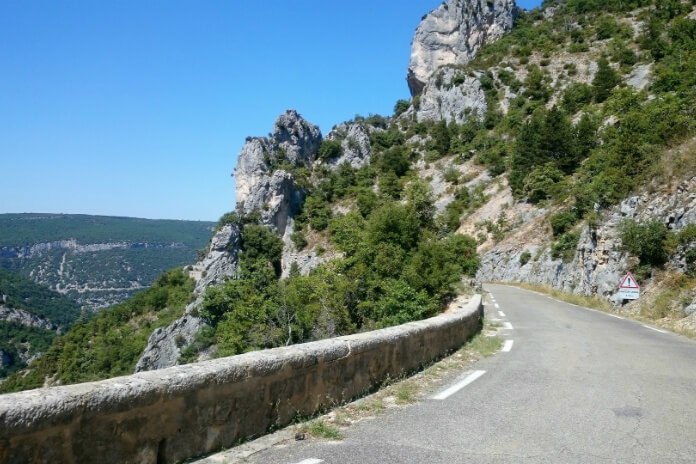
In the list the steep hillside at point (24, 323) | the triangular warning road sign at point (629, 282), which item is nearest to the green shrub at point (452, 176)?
the triangular warning road sign at point (629, 282)

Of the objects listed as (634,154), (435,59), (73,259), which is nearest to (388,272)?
(634,154)

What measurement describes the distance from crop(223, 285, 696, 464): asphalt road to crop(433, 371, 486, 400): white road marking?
38 mm

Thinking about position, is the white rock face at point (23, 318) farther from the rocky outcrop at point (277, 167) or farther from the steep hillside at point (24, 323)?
the rocky outcrop at point (277, 167)

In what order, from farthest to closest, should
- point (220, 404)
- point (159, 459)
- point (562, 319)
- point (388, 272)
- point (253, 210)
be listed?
point (253, 210), point (388, 272), point (562, 319), point (220, 404), point (159, 459)

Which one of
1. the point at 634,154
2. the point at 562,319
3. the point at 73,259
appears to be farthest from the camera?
the point at 73,259

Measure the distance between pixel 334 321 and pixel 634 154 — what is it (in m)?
17.2

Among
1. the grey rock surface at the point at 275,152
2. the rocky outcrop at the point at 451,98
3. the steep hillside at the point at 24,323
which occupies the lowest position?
the steep hillside at the point at 24,323

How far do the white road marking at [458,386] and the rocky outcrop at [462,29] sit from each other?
94.6 metres

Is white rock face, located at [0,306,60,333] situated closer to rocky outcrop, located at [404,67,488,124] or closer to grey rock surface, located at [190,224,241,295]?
grey rock surface, located at [190,224,241,295]

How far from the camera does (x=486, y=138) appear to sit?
65.6m

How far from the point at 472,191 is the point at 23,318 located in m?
96.1

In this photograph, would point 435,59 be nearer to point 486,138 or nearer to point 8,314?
point 486,138

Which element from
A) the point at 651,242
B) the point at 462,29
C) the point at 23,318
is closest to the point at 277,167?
the point at 462,29

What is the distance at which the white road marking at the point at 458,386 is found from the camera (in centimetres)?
636
